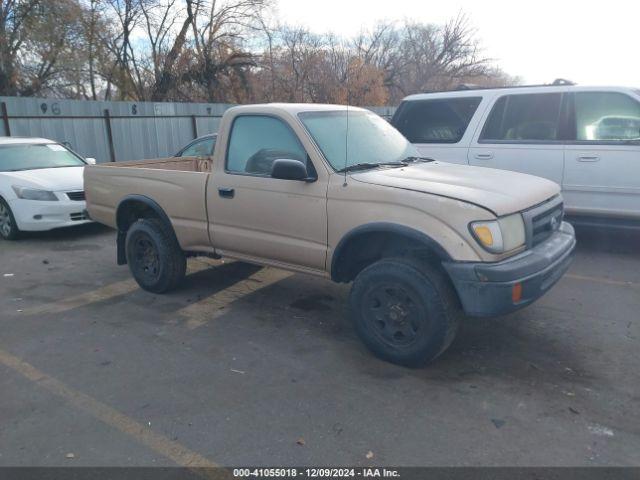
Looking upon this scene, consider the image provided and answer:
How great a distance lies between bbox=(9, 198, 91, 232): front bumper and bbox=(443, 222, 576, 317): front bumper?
630 centimetres

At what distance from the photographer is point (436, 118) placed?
7.44 m

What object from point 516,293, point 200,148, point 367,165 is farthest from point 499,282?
point 200,148

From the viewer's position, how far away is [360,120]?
4922 mm

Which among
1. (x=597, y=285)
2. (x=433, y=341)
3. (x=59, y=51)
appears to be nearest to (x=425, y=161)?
(x=433, y=341)

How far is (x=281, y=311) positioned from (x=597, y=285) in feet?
10.8

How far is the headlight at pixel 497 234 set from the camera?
11.4ft

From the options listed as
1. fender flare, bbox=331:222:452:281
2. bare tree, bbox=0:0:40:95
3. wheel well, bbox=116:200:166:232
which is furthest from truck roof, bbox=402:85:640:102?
bare tree, bbox=0:0:40:95

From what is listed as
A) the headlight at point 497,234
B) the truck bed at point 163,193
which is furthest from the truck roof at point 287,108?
the headlight at point 497,234

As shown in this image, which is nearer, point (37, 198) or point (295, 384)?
point (295, 384)

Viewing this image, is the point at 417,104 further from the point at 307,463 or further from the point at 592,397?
the point at 307,463

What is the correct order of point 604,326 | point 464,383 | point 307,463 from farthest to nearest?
point 604,326
point 464,383
point 307,463

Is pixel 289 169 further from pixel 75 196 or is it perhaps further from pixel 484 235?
pixel 75 196

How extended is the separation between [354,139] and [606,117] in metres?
3.65

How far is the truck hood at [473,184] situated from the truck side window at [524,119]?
256 centimetres
